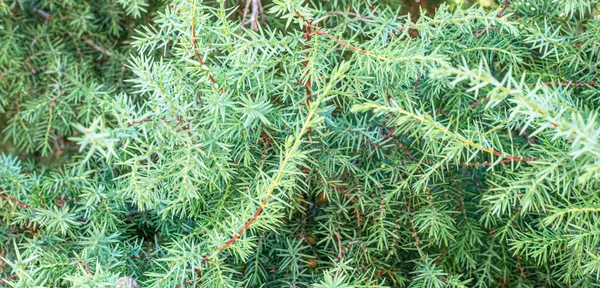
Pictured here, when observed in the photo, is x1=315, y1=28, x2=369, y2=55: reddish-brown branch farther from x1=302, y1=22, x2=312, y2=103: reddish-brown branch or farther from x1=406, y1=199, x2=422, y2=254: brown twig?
x1=406, y1=199, x2=422, y2=254: brown twig

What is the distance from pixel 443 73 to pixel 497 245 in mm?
418

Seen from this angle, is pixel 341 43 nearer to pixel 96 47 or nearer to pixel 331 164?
pixel 331 164

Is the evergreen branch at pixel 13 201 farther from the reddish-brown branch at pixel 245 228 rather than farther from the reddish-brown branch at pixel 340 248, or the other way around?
the reddish-brown branch at pixel 340 248

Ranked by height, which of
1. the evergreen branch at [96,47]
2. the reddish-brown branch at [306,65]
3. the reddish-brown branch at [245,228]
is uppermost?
the reddish-brown branch at [306,65]

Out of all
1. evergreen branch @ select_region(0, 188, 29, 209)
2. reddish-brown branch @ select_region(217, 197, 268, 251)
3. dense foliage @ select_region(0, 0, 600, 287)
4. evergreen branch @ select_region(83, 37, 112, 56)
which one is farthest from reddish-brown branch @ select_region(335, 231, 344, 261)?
evergreen branch @ select_region(83, 37, 112, 56)

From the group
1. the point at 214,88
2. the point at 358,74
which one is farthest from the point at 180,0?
the point at 358,74

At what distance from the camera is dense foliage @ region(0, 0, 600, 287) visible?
2.09 feet

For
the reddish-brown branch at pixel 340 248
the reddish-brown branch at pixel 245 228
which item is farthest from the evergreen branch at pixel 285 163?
the reddish-brown branch at pixel 340 248

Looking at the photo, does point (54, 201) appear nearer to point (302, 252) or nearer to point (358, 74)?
point (302, 252)

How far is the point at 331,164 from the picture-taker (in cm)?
76

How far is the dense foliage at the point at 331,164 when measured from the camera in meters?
0.64

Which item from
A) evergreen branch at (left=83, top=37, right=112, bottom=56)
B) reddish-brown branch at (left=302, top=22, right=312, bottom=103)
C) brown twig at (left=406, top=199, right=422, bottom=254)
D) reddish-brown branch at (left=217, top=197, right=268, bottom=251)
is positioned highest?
reddish-brown branch at (left=302, top=22, right=312, bottom=103)

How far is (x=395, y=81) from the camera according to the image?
731 mm

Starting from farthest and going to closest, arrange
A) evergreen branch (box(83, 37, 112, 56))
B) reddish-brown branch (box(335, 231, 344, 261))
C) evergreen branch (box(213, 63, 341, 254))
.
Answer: evergreen branch (box(83, 37, 112, 56)), reddish-brown branch (box(335, 231, 344, 261)), evergreen branch (box(213, 63, 341, 254))
